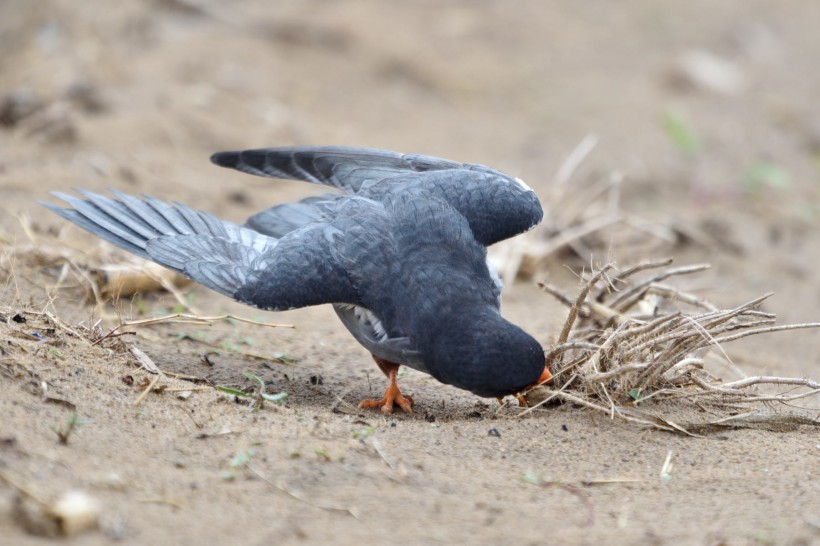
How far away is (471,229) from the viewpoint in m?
5.09

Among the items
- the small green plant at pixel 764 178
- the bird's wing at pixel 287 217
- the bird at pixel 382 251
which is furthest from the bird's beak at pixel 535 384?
the small green plant at pixel 764 178

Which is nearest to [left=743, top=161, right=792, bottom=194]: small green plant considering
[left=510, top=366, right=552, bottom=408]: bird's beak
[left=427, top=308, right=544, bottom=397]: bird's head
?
[left=510, top=366, right=552, bottom=408]: bird's beak

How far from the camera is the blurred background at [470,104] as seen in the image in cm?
828

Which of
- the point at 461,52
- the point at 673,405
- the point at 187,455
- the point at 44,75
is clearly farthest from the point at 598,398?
the point at 461,52

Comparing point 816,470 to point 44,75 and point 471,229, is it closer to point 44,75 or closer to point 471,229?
point 471,229

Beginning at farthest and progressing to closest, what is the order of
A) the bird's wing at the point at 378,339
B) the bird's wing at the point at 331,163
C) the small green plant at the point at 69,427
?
the bird's wing at the point at 331,163, the bird's wing at the point at 378,339, the small green plant at the point at 69,427

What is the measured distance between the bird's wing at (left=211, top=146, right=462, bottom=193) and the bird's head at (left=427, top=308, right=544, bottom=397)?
158 cm

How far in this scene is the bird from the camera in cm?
433

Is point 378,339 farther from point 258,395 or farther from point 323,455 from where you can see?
point 323,455

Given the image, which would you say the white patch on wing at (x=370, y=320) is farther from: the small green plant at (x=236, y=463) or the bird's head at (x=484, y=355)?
the small green plant at (x=236, y=463)

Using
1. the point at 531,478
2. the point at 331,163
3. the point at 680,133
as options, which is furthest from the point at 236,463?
the point at 680,133

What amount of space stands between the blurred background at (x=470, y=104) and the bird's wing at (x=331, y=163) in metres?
1.85

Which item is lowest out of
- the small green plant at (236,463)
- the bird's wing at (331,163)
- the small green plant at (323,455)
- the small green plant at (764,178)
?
the small green plant at (236,463)

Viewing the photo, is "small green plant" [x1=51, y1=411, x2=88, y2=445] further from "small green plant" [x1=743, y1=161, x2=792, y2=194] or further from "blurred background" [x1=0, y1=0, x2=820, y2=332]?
"small green plant" [x1=743, y1=161, x2=792, y2=194]
